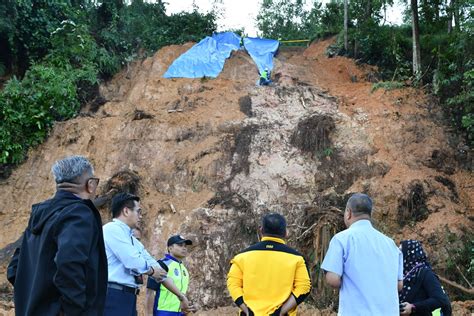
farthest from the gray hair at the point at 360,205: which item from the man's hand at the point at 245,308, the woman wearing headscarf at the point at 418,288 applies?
the man's hand at the point at 245,308

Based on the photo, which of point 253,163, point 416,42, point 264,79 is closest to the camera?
point 253,163

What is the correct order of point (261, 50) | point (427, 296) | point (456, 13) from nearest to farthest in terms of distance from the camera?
point (427, 296) < point (456, 13) < point (261, 50)

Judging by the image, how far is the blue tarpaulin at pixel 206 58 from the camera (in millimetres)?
16500

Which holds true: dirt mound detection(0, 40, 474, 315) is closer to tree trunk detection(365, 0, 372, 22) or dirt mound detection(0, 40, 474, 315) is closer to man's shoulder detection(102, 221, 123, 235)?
tree trunk detection(365, 0, 372, 22)

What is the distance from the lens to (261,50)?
18094mm

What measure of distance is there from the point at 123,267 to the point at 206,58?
12.9m

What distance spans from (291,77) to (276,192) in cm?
522

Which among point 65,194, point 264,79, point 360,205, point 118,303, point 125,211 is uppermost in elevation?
point 264,79

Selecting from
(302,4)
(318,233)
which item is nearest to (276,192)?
(318,233)

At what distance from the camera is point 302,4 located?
88.0 ft

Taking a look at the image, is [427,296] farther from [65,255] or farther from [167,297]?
[65,255]

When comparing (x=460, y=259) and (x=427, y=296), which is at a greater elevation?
(x=427, y=296)

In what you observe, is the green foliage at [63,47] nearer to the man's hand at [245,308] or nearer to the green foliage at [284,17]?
the green foliage at [284,17]

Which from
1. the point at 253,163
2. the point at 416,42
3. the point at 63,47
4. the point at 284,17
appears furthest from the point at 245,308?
the point at 284,17
